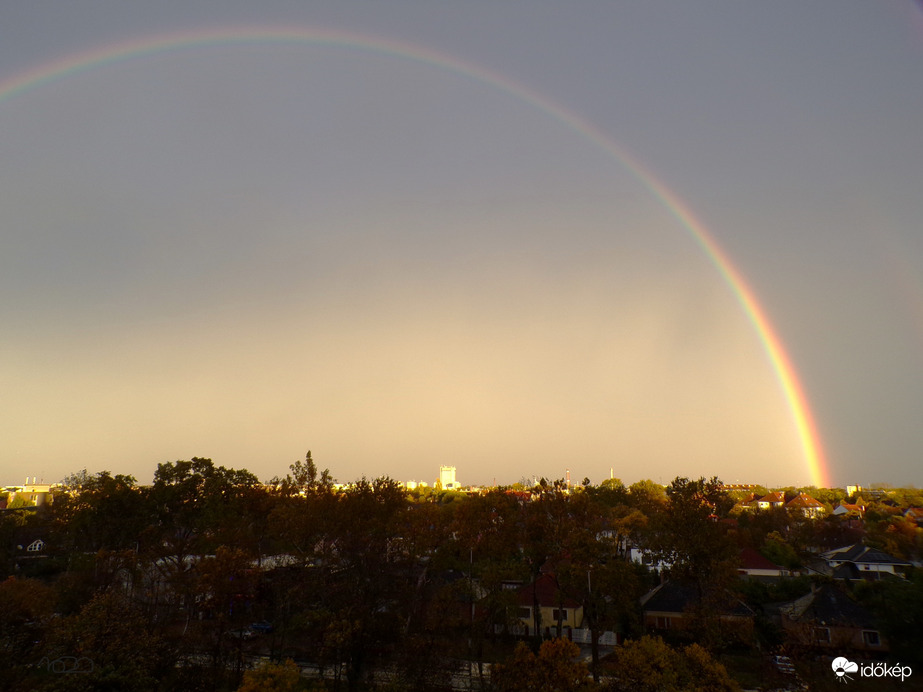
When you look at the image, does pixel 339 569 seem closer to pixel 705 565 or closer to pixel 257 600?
pixel 257 600

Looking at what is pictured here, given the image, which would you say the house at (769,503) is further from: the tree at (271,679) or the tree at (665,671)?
the tree at (271,679)

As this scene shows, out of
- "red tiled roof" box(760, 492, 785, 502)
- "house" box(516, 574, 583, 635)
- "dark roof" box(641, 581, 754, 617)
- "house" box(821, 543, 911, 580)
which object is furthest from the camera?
"red tiled roof" box(760, 492, 785, 502)

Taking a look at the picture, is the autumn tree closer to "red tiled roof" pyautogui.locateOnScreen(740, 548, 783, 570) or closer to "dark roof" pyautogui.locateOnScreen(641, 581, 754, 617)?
"dark roof" pyautogui.locateOnScreen(641, 581, 754, 617)

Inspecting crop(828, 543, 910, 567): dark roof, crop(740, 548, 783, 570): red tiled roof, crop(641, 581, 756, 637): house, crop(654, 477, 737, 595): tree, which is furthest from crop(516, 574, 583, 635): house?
crop(828, 543, 910, 567): dark roof

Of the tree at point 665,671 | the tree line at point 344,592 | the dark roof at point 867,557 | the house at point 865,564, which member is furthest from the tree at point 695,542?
the dark roof at point 867,557

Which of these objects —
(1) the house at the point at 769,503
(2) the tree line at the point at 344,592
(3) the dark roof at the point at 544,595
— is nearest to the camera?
(2) the tree line at the point at 344,592

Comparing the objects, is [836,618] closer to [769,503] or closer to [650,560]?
[650,560]

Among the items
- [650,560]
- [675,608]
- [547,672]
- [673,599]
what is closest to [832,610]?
[675,608]
